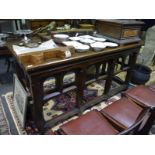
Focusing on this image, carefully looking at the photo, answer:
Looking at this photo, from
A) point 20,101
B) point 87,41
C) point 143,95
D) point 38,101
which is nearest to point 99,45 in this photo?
point 87,41

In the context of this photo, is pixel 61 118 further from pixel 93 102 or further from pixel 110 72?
pixel 110 72

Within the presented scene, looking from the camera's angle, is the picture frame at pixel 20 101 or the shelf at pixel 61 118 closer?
the picture frame at pixel 20 101

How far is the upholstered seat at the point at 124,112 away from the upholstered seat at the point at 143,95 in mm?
126

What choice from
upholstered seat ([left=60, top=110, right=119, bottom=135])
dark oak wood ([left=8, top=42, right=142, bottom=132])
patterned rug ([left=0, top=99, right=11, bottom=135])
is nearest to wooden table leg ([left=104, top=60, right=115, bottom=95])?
dark oak wood ([left=8, top=42, right=142, bottom=132])

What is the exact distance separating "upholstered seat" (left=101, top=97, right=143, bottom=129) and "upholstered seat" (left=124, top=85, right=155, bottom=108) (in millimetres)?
126

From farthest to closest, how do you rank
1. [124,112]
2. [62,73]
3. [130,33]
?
[130,33] < [62,73] < [124,112]

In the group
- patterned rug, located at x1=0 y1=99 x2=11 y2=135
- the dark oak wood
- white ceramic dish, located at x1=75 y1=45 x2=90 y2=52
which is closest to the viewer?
the dark oak wood

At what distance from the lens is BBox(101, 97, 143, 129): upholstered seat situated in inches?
57.4

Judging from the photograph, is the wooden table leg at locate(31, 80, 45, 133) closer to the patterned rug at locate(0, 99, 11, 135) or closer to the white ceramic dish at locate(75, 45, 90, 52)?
the patterned rug at locate(0, 99, 11, 135)

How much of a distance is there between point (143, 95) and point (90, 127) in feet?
2.77

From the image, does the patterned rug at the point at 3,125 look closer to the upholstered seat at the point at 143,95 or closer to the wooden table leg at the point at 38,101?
the wooden table leg at the point at 38,101

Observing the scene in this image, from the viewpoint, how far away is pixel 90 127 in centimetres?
135

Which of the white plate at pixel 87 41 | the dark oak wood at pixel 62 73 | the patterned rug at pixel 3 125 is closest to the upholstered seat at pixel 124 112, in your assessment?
the dark oak wood at pixel 62 73

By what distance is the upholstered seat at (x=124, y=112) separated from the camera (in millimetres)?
1459
